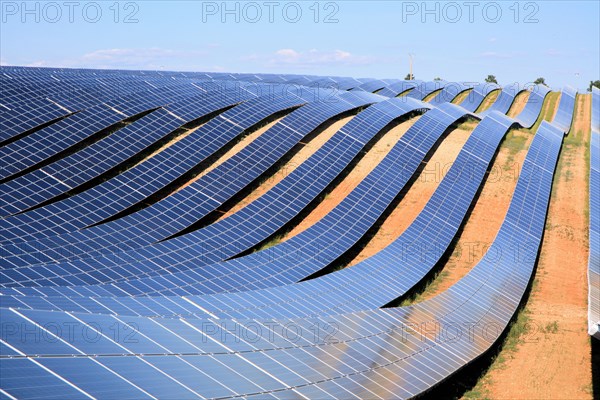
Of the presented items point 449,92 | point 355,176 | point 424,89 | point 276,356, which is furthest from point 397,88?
point 276,356

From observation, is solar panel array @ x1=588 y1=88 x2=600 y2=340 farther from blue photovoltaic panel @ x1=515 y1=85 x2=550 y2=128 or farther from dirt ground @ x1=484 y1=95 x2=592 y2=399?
blue photovoltaic panel @ x1=515 y1=85 x2=550 y2=128

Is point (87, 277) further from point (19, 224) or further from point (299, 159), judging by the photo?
point (299, 159)

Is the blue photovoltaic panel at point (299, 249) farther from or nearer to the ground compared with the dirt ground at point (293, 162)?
nearer to the ground

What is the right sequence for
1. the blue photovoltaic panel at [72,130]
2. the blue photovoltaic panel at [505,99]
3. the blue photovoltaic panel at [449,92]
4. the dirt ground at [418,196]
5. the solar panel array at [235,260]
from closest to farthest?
the solar panel array at [235,260] < the dirt ground at [418,196] < the blue photovoltaic panel at [72,130] < the blue photovoltaic panel at [505,99] < the blue photovoltaic panel at [449,92]

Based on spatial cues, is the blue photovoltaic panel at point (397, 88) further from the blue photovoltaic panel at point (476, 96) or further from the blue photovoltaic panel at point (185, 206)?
the blue photovoltaic panel at point (185, 206)

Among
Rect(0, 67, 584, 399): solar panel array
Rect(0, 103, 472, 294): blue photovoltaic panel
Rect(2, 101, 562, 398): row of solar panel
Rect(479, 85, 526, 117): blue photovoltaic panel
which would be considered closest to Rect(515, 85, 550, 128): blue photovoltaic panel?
Rect(479, 85, 526, 117): blue photovoltaic panel

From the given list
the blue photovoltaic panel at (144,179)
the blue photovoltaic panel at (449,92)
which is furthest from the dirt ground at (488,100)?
the blue photovoltaic panel at (144,179)

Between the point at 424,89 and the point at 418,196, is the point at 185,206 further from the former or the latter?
the point at 424,89
